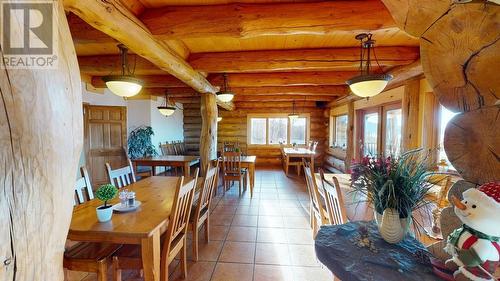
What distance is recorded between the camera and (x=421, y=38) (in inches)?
42.1

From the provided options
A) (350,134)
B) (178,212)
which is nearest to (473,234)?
(178,212)

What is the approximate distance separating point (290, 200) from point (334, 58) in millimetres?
2557

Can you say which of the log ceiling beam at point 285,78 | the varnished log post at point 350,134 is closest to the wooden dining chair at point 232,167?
the log ceiling beam at point 285,78

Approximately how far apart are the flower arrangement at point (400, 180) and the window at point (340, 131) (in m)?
5.61

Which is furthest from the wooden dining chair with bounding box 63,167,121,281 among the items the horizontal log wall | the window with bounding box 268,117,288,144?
the window with bounding box 268,117,288,144

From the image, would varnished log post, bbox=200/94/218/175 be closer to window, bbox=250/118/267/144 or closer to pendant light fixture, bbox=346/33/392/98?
pendant light fixture, bbox=346/33/392/98

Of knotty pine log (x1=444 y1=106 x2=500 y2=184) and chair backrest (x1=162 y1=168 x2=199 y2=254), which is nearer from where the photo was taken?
knotty pine log (x1=444 y1=106 x2=500 y2=184)

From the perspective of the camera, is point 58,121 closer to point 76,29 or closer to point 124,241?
point 124,241

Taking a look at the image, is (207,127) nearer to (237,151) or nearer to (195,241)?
(237,151)

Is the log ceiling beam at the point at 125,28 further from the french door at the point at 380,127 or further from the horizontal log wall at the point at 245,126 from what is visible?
the horizontal log wall at the point at 245,126

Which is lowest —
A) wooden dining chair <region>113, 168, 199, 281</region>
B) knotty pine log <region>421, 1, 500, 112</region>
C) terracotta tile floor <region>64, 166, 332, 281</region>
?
terracotta tile floor <region>64, 166, 332, 281</region>

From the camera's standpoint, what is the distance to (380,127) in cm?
446

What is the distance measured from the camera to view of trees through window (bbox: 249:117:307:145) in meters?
8.23

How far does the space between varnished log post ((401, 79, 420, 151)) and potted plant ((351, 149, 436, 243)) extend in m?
2.63
